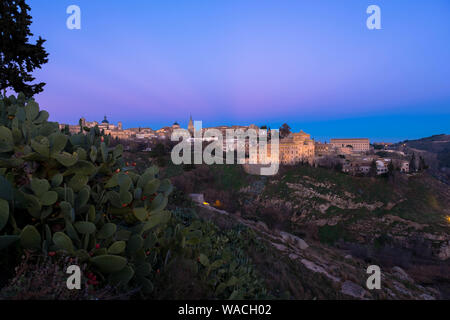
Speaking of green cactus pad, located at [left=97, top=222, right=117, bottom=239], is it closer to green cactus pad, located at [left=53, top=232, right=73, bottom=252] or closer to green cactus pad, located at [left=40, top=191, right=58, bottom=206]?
green cactus pad, located at [left=53, top=232, right=73, bottom=252]

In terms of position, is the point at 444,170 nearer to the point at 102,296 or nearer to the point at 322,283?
the point at 322,283

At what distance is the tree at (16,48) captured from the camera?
659cm

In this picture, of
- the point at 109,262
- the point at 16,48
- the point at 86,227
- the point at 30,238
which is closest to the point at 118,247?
the point at 109,262

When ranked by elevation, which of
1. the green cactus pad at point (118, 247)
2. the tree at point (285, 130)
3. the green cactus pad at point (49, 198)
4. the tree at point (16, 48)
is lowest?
the green cactus pad at point (118, 247)

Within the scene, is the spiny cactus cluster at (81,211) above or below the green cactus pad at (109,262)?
above

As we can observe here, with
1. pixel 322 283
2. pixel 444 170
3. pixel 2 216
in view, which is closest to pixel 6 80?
pixel 2 216

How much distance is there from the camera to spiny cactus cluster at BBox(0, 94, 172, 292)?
1.77 m

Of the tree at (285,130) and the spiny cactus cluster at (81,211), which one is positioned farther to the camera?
the tree at (285,130)

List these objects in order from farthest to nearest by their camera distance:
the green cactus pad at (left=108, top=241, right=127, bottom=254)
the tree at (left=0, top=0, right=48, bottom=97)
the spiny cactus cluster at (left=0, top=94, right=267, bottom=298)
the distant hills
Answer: the distant hills < the tree at (left=0, top=0, right=48, bottom=97) < the green cactus pad at (left=108, top=241, right=127, bottom=254) < the spiny cactus cluster at (left=0, top=94, right=267, bottom=298)

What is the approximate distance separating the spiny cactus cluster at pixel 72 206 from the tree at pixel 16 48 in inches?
240

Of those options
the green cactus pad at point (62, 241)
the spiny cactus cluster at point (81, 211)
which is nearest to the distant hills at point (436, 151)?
the spiny cactus cluster at point (81, 211)

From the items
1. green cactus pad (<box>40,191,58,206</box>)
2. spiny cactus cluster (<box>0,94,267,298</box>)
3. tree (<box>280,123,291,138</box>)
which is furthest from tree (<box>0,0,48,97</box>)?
tree (<box>280,123,291,138</box>)

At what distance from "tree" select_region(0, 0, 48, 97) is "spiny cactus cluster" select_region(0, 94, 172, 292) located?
609 centimetres

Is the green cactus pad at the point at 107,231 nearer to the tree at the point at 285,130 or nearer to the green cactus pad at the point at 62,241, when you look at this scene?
the green cactus pad at the point at 62,241
